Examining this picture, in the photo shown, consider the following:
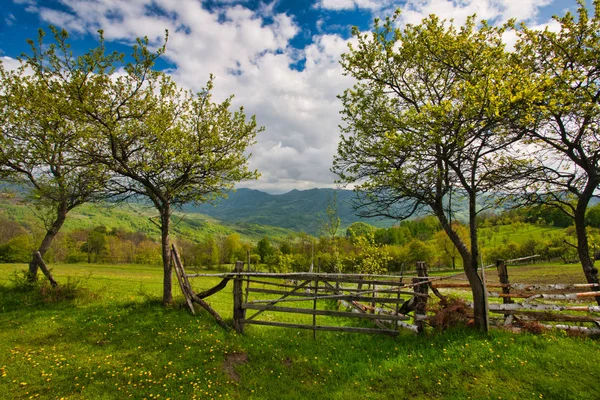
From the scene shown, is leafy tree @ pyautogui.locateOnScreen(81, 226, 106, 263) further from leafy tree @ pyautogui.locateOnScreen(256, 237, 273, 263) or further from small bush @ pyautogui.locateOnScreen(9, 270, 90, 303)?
small bush @ pyautogui.locateOnScreen(9, 270, 90, 303)

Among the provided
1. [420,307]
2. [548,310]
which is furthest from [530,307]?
[420,307]

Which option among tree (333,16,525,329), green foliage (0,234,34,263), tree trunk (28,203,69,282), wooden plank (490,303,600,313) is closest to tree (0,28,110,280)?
tree trunk (28,203,69,282)

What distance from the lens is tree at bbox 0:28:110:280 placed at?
35.9ft

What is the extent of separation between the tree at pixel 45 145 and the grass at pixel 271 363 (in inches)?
219

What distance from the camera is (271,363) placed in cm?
821

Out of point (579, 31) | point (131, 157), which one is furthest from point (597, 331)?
point (131, 157)

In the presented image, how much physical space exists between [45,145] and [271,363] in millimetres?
14123

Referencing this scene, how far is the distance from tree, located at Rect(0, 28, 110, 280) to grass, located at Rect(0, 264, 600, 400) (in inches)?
219

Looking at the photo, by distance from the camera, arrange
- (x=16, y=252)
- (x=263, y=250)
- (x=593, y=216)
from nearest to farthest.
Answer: (x=16, y=252)
(x=593, y=216)
(x=263, y=250)

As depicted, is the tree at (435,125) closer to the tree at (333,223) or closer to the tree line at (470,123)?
the tree line at (470,123)

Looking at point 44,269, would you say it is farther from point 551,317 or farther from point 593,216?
point 593,216

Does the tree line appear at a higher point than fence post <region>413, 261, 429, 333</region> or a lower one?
higher

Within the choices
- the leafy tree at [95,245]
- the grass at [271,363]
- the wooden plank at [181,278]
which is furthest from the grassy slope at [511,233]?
the leafy tree at [95,245]

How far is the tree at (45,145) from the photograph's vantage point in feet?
35.9
